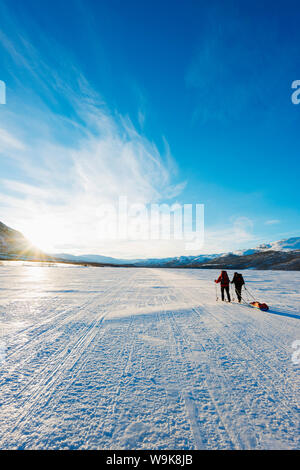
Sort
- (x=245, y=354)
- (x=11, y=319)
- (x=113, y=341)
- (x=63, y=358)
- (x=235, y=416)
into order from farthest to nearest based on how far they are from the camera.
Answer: (x=11, y=319), (x=113, y=341), (x=245, y=354), (x=63, y=358), (x=235, y=416)

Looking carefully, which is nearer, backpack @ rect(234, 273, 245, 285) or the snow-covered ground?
the snow-covered ground

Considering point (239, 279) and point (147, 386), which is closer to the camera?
point (147, 386)

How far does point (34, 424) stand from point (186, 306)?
22.5ft

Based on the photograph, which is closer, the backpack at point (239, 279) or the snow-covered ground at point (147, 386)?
the snow-covered ground at point (147, 386)

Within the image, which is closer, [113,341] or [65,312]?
[113,341]

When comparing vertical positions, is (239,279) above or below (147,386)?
above

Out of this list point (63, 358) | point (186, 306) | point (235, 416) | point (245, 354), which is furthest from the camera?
point (186, 306)

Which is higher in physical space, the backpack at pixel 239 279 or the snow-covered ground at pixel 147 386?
the backpack at pixel 239 279

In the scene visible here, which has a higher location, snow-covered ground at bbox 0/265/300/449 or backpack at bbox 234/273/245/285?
backpack at bbox 234/273/245/285

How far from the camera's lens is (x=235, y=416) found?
2.47 metres
